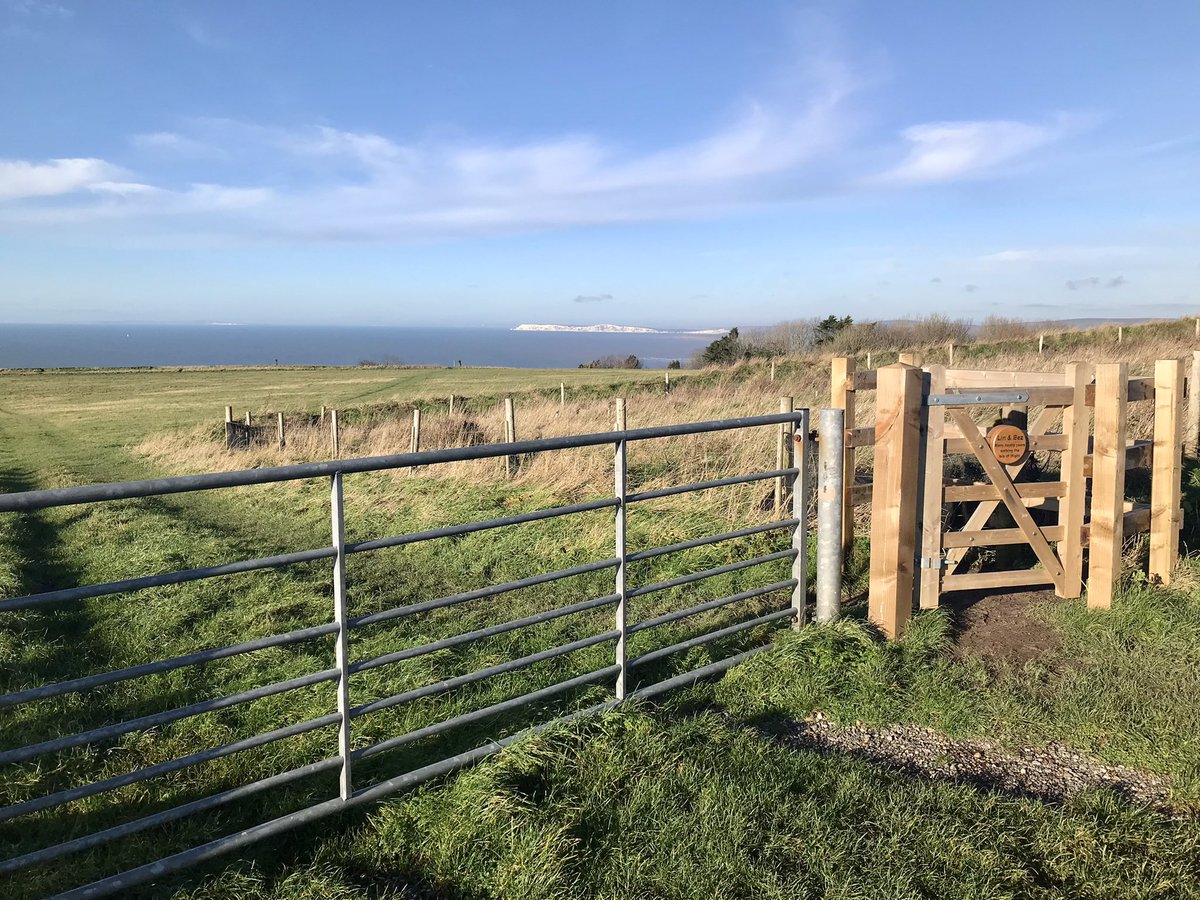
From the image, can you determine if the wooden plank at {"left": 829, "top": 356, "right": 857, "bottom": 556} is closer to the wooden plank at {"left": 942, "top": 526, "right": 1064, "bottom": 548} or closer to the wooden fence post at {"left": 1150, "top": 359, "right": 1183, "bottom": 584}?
the wooden plank at {"left": 942, "top": 526, "right": 1064, "bottom": 548}

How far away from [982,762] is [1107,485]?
10.1 feet

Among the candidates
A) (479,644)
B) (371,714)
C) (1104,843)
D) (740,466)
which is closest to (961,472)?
(740,466)

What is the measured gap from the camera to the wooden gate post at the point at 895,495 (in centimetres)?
556

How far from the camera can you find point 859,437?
6328mm

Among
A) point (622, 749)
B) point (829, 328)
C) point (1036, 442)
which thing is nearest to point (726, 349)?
point (829, 328)

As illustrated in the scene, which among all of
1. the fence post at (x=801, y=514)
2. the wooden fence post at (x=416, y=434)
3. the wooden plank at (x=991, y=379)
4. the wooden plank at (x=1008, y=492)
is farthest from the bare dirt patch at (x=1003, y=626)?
the wooden fence post at (x=416, y=434)

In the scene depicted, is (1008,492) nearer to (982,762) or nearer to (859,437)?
(859,437)

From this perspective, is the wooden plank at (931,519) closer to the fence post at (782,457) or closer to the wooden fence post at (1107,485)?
the wooden fence post at (1107,485)

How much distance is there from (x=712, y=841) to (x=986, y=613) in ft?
12.5

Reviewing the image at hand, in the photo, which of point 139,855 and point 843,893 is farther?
point 139,855

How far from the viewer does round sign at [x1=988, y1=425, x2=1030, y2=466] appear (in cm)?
623

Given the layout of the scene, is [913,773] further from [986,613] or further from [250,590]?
[250,590]

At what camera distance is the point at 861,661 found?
513 centimetres

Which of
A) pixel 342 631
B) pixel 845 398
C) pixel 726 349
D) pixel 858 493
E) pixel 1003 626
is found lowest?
pixel 1003 626
